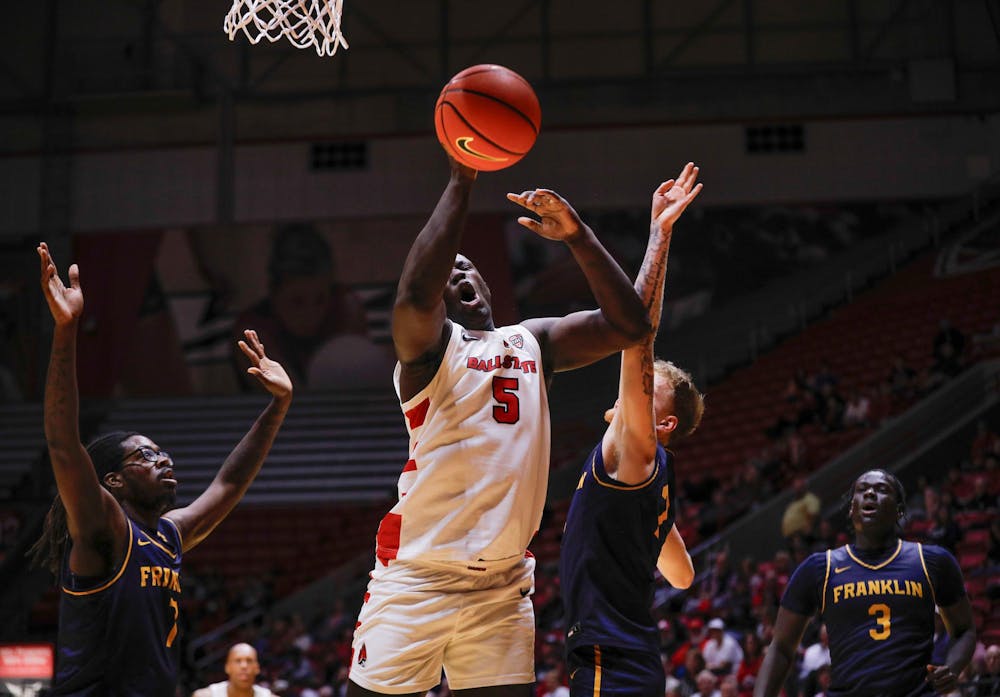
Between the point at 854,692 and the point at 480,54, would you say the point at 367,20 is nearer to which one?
the point at 480,54

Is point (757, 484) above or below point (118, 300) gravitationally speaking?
below

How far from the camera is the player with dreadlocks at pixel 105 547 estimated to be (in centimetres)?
353

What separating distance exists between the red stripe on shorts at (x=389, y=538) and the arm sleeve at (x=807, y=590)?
7.22 ft

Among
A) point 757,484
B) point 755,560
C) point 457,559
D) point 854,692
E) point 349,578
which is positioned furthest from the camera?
point 349,578

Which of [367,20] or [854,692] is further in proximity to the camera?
[367,20]

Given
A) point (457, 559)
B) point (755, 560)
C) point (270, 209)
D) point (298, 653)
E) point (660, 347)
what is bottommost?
point (298, 653)

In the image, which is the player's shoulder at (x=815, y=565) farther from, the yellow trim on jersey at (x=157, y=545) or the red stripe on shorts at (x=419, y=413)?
the yellow trim on jersey at (x=157, y=545)

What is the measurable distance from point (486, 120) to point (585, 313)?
797mm

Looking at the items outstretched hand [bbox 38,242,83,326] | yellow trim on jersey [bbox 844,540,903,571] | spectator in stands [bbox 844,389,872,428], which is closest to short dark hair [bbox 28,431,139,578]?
outstretched hand [bbox 38,242,83,326]

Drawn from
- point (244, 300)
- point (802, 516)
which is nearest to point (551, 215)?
point (802, 516)

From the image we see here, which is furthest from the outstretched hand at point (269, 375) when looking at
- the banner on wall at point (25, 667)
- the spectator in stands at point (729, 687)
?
the banner on wall at point (25, 667)

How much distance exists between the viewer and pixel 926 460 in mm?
15305

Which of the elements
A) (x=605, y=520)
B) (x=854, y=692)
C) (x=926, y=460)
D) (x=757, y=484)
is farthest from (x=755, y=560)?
(x=605, y=520)

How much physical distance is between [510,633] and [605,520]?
0.54 metres
